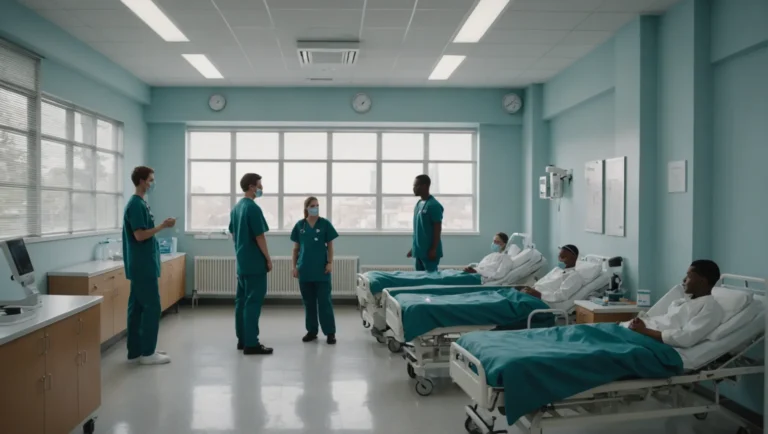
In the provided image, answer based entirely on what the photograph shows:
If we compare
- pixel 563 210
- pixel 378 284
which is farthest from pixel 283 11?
pixel 563 210

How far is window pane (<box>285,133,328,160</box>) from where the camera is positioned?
8.54m

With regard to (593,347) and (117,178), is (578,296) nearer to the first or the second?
(593,347)

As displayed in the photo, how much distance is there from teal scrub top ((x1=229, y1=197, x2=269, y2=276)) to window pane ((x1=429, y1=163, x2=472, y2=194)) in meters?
3.70

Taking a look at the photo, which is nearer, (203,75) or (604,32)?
(604,32)

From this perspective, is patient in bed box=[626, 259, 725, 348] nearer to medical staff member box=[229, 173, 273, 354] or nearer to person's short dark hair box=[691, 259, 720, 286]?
person's short dark hair box=[691, 259, 720, 286]

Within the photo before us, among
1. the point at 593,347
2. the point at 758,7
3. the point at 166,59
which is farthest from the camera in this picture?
the point at 166,59

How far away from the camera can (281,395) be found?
14.2ft

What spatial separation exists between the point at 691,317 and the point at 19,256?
394 centimetres

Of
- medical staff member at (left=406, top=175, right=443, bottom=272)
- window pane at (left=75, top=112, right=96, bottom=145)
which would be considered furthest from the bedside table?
window pane at (left=75, top=112, right=96, bottom=145)

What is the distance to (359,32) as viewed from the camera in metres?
5.54

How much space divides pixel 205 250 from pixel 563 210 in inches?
194

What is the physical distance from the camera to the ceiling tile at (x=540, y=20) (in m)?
4.93

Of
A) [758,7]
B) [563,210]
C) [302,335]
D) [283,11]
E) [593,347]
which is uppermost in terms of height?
[283,11]

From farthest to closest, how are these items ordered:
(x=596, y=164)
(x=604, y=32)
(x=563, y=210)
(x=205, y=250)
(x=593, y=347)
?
(x=205, y=250)
(x=563, y=210)
(x=596, y=164)
(x=604, y=32)
(x=593, y=347)
